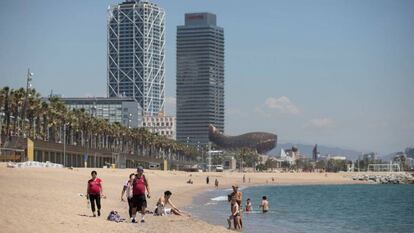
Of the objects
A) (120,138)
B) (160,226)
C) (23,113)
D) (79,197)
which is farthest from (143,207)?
(120,138)

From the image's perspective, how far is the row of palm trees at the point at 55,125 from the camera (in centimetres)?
8781

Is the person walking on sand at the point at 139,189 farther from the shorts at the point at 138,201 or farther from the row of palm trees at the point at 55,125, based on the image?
the row of palm trees at the point at 55,125

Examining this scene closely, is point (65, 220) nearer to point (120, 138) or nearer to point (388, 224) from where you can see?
point (388, 224)

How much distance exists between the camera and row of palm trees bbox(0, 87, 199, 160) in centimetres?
8781

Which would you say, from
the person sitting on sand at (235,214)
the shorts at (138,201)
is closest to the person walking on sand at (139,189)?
the shorts at (138,201)

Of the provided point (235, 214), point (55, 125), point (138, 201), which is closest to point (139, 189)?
point (138, 201)

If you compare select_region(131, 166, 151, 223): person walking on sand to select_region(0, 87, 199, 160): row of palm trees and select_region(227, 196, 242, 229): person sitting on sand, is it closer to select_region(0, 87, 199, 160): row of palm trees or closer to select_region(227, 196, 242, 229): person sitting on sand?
select_region(227, 196, 242, 229): person sitting on sand

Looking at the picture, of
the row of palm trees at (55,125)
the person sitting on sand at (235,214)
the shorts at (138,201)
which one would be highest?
the row of palm trees at (55,125)

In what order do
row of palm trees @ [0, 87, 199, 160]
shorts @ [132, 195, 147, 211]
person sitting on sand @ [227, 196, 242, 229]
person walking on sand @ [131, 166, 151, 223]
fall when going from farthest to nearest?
Answer: 1. row of palm trees @ [0, 87, 199, 160]
2. person sitting on sand @ [227, 196, 242, 229]
3. shorts @ [132, 195, 147, 211]
4. person walking on sand @ [131, 166, 151, 223]

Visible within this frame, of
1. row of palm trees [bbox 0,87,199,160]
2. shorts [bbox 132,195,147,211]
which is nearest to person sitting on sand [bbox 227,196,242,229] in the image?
shorts [bbox 132,195,147,211]

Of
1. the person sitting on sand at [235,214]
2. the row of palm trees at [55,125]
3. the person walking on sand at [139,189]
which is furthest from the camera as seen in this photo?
the row of palm trees at [55,125]

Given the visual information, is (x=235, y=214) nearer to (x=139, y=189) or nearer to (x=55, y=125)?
(x=139, y=189)

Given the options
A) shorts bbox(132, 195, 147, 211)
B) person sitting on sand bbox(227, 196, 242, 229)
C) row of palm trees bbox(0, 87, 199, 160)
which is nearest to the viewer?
shorts bbox(132, 195, 147, 211)

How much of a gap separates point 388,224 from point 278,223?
8071 mm
